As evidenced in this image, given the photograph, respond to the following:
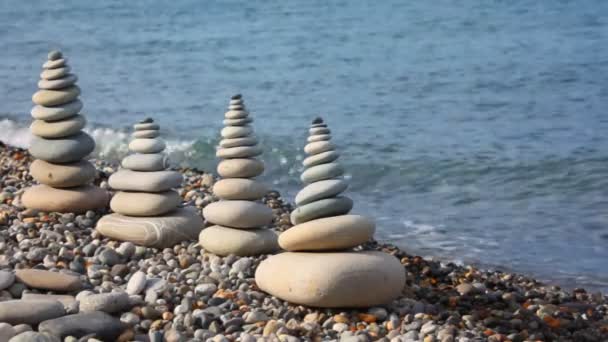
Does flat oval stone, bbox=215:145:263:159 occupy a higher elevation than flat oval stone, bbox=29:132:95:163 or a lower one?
higher

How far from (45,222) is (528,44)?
721 inches

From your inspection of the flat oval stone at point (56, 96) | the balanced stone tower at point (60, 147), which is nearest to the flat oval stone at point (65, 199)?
the balanced stone tower at point (60, 147)

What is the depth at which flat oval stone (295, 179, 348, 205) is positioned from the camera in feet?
24.7

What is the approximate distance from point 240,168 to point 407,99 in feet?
37.9

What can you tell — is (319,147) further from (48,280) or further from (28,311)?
(28,311)

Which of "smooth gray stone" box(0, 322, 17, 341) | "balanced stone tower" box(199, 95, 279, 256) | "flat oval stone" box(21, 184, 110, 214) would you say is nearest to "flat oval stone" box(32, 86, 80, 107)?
"flat oval stone" box(21, 184, 110, 214)

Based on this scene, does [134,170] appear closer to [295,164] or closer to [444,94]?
[295,164]

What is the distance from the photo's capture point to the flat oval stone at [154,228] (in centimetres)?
879

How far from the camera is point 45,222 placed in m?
9.33

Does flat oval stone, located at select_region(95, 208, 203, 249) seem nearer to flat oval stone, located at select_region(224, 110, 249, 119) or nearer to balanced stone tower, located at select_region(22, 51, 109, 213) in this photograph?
balanced stone tower, located at select_region(22, 51, 109, 213)

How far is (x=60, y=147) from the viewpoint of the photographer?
373 inches

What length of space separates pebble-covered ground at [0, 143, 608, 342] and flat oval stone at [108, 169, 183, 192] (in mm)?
505

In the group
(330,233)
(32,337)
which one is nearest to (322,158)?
(330,233)

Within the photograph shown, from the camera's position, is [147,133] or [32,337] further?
[147,133]
